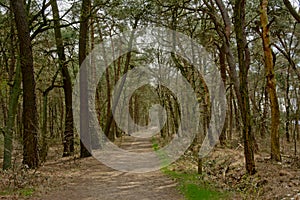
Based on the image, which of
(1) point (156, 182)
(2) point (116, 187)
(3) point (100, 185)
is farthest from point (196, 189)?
(3) point (100, 185)

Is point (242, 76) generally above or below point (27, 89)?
below

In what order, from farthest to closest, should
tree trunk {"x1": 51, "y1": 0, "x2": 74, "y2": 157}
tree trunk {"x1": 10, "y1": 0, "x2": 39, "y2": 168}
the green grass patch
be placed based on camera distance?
1. tree trunk {"x1": 51, "y1": 0, "x2": 74, "y2": 157}
2. tree trunk {"x1": 10, "y1": 0, "x2": 39, "y2": 168}
3. the green grass patch

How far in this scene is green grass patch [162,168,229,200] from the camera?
8.34m

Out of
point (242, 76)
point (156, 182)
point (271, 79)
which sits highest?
point (271, 79)

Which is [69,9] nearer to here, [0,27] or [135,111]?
[0,27]

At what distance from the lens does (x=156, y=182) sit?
11039mm

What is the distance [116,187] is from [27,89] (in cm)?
489

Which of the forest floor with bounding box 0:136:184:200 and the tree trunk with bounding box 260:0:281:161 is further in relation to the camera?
the tree trunk with bounding box 260:0:281:161

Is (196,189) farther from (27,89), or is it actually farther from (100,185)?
(27,89)

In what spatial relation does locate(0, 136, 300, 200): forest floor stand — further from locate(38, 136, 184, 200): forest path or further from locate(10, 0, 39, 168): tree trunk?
locate(10, 0, 39, 168): tree trunk

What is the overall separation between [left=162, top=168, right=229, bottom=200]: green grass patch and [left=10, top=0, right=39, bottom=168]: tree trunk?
16.8 ft

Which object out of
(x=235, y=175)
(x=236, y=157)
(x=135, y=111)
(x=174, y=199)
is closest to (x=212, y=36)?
(x=236, y=157)

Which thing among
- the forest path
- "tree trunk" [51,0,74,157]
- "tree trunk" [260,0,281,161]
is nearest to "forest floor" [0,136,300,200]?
the forest path

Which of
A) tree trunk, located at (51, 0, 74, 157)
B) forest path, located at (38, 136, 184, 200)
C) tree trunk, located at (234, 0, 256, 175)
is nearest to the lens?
forest path, located at (38, 136, 184, 200)
